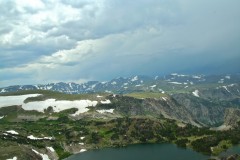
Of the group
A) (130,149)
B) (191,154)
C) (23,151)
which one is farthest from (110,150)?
(23,151)

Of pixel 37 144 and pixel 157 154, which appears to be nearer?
pixel 157 154

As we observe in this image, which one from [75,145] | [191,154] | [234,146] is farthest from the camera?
[75,145]

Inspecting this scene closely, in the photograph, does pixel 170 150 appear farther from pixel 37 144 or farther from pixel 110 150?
pixel 37 144

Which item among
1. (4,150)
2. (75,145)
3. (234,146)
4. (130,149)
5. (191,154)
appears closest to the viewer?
(4,150)

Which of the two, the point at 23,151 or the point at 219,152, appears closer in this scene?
the point at 23,151

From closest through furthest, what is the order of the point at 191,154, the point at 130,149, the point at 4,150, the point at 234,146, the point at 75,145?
the point at 4,150
the point at 191,154
the point at 234,146
the point at 130,149
the point at 75,145

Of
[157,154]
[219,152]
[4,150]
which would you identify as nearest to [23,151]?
[4,150]

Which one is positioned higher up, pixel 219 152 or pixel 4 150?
pixel 4 150

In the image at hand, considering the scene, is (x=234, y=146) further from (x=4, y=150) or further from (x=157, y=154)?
(x=4, y=150)

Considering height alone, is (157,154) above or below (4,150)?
below
